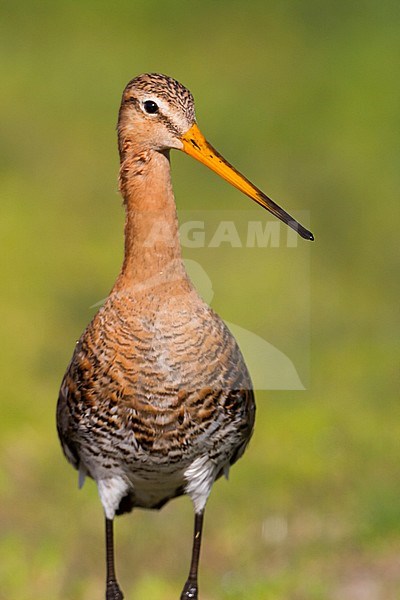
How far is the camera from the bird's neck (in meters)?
6.26

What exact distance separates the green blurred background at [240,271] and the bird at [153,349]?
2.57 m

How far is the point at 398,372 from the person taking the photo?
42.9 feet

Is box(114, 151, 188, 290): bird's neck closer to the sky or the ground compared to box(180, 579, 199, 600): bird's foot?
closer to the sky

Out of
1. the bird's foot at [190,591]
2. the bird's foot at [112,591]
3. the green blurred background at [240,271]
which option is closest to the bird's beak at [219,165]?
the bird's foot at [190,591]

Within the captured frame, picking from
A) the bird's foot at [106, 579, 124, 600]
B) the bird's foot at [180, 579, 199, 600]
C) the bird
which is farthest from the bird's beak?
the bird's foot at [106, 579, 124, 600]

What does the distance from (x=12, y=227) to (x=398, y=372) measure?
497 centimetres

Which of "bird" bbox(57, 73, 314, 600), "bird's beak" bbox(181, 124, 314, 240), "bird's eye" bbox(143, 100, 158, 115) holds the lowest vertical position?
"bird" bbox(57, 73, 314, 600)

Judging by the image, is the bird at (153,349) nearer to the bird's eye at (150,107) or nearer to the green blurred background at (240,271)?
the bird's eye at (150,107)

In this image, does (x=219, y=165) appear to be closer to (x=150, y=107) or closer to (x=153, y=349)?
(x=150, y=107)

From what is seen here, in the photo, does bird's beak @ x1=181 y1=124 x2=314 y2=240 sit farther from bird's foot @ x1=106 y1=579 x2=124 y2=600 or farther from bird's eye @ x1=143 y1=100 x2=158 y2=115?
bird's foot @ x1=106 y1=579 x2=124 y2=600

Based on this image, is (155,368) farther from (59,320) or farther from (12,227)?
(12,227)

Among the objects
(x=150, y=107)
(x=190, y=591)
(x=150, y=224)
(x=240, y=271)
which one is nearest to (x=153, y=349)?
(x=150, y=224)

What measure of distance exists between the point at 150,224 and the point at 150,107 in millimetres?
538

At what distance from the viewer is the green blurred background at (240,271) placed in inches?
380
